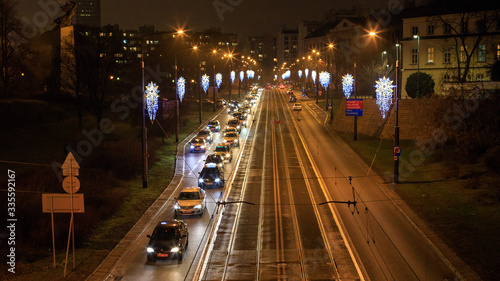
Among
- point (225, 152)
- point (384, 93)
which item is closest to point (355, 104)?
point (384, 93)

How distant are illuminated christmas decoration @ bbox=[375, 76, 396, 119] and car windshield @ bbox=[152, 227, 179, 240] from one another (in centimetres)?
3271

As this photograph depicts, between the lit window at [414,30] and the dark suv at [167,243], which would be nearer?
the dark suv at [167,243]

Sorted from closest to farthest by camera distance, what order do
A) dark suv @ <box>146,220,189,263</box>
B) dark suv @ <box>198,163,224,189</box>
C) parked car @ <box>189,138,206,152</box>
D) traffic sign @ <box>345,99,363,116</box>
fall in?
dark suv @ <box>146,220,189,263</box> → dark suv @ <box>198,163,224,189</box> → parked car @ <box>189,138,206,152</box> → traffic sign @ <box>345,99,363,116</box>

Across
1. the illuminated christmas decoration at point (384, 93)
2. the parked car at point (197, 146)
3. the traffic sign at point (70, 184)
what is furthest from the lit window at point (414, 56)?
the traffic sign at point (70, 184)

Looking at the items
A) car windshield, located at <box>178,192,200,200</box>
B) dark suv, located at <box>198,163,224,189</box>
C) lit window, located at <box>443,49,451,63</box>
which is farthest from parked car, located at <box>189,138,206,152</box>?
lit window, located at <box>443,49,451,63</box>

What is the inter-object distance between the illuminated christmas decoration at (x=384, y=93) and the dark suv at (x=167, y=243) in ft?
107

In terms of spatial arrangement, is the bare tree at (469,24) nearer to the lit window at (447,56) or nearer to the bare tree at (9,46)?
the lit window at (447,56)

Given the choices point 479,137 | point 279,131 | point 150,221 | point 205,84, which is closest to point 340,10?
point 205,84

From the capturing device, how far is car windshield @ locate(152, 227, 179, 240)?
19203 millimetres

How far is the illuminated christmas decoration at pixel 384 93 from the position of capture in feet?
155

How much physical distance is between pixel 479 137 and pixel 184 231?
24.0 m

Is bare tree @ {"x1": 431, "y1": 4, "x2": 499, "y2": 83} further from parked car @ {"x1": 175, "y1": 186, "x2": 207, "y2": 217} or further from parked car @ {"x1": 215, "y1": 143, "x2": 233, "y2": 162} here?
parked car @ {"x1": 175, "y1": 186, "x2": 207, "y2": 217}

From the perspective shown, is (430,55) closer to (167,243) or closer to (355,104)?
(355,104)

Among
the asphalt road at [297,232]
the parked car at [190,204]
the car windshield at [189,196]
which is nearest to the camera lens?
the asphalt road at [297,232]
